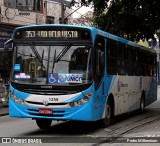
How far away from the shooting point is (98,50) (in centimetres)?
1293

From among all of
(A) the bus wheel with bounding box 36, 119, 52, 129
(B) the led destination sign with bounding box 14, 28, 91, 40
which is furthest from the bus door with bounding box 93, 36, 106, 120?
(A) the bus wheel with bounding box 36, 119, 52, 129

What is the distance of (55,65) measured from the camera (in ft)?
40.6

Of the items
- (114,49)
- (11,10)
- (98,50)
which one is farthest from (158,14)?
(11,10)

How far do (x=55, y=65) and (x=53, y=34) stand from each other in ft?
3.07

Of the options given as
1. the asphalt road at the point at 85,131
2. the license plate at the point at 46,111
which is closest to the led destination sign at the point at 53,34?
the license plate at the point at 46,111

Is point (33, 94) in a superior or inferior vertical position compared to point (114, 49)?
inferior

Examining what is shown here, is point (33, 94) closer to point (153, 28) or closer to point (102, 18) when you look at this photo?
point (153, 28)

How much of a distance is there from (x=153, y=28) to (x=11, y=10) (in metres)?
11.3

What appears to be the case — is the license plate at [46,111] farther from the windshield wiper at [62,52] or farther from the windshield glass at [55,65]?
the windshield wiper at [62,52]

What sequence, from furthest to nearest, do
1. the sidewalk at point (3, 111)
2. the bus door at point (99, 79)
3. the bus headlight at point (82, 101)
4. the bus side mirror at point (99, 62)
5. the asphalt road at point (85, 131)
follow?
the sidewalk at point (3, 111) → the bus side mirror at point (99, 62) → the bus door at point (99, 79) → the bus headlight at point (82, 101) → the asphalt road at point (85, 131)

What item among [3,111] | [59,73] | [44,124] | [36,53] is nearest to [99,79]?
[59,73]

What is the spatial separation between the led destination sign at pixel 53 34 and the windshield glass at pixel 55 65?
0.94 ft

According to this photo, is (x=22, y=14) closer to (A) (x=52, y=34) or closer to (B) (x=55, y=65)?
(A) (x=52, y=34)

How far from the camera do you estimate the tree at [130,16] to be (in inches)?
770
